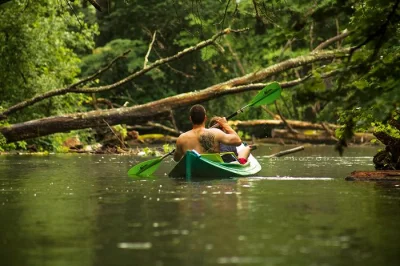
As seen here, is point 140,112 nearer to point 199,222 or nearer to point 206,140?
point 206,140

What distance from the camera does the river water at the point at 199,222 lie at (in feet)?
22.0

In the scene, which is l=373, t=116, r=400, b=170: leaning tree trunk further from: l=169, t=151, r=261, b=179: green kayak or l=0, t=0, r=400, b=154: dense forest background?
l=169, t=151, r=261, b=179: green kayak

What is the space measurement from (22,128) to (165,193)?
10.5 metres

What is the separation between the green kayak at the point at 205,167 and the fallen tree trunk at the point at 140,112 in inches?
186

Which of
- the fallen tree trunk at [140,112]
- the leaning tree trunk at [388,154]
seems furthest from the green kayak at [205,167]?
the fallen tree trunk at [140,112]

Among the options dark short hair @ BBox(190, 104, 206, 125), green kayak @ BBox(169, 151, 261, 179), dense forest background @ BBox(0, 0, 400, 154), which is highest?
dense forest background @ BBox(0, 0, 400, 154)

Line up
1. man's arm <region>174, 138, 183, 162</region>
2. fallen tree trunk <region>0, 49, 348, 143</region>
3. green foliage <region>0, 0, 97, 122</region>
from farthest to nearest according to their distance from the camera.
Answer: green foliage <region>0, 0, 97, 122</region>, fallen tree trunk <region>0, 49, 348, 143</region>, man's arm <region>174, 138, 183, 162</region>

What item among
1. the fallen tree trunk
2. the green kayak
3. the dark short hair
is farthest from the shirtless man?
the fallen tree trunk

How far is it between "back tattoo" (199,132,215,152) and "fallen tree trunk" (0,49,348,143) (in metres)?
4.74

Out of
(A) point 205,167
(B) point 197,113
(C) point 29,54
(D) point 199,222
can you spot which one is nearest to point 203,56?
(C) point 29,54

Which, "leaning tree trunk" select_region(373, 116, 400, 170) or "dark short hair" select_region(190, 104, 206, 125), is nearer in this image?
"leaning tree trunk" select_region(373, 116, 400, 170)

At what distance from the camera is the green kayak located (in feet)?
50.4

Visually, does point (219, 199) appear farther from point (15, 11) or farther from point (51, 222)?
point (15, 11)

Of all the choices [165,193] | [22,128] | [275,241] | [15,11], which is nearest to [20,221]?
[275,241]
